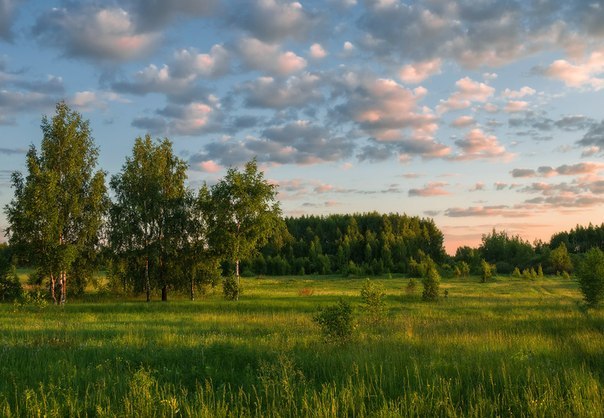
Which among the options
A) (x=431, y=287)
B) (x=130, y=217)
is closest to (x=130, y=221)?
(x=130, y=217)

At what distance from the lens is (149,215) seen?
46.2 m

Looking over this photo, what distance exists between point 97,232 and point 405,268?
8457 centimetres

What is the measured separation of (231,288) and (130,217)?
11949 mm

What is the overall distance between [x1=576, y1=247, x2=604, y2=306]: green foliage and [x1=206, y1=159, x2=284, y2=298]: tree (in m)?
26.4

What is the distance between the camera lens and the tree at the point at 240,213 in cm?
4569

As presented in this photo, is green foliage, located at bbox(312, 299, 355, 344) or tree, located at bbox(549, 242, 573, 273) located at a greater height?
green foliage, located at bbox(312, 299, 355, 344)

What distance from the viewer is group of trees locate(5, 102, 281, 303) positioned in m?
40.4

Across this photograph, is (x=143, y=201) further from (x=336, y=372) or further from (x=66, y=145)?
(x=336, y=372)

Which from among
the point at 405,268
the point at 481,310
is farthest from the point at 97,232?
the point at 405,268

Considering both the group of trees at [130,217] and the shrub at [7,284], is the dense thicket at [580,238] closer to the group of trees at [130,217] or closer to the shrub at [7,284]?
the group of trees at [130,217]

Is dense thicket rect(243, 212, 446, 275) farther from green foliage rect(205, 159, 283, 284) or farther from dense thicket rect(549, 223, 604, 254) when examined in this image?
green foliage rect(205, 159, 283, 284)

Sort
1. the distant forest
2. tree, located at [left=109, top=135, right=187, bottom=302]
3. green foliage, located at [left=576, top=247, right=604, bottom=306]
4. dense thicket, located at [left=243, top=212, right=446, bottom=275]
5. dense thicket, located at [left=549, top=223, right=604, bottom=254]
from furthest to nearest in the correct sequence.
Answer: dense thicket, located at [left=549, top=223, right=604, bottom=254]
dense thicket, located at [left=243, top=212, right=446, bottom=275]
the distant forest
tree, located at [left=109, top=135, right=187, bottom=302]
green foliage, located at [left=576, top=247, right=604, bottom=306]

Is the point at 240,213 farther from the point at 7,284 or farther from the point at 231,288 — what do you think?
the point at 7,284

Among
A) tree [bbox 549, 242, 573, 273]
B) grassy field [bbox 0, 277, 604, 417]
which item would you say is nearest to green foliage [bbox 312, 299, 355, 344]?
grassy field [bbox 0, 277, 604, 417]
